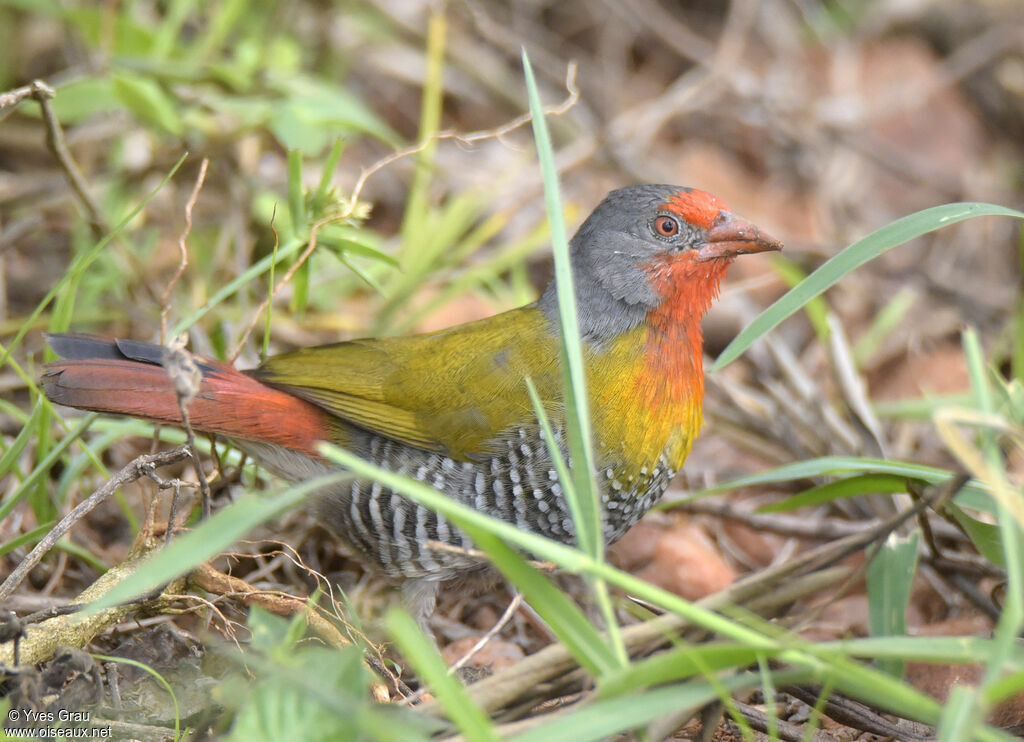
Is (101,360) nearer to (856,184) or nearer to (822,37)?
(856,184)

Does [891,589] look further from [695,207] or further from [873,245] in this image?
[695,207]

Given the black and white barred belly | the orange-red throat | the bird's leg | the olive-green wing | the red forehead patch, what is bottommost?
the bird's leg

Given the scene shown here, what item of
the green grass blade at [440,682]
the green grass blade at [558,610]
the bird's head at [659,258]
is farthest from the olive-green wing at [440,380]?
the green grass blade at [440,682]

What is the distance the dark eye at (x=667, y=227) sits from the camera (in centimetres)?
304

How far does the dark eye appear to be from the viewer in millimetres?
3041

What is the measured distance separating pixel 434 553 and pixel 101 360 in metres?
1.01

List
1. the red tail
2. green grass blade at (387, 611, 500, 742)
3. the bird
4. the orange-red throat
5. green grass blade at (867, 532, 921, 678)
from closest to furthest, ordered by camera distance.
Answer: green grass blade at (387, 611, 500, 742)
green grass blade at (867, 532, 921, 678)
the red tail
the bird
the orange-red throat

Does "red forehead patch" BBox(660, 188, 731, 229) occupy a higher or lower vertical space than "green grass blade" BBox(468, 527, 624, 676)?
higher

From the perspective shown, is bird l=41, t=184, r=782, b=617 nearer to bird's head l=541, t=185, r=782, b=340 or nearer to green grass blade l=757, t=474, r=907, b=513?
bird's head l=541, t=185, r=782, b=340

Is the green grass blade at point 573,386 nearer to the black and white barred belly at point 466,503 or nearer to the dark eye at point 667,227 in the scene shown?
the black and white barred belly at point 466,503

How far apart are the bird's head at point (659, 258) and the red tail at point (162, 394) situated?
0.82 m

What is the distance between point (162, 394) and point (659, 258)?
4.75ft

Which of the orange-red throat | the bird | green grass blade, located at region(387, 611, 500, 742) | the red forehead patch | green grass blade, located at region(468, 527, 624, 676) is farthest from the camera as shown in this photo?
the red forehead patch

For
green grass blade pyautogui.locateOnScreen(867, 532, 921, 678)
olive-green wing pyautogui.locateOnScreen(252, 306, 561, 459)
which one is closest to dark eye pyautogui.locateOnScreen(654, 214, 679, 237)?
olive-green wing pyautogui.locateOnScreen(252, 306, 561, 459)
